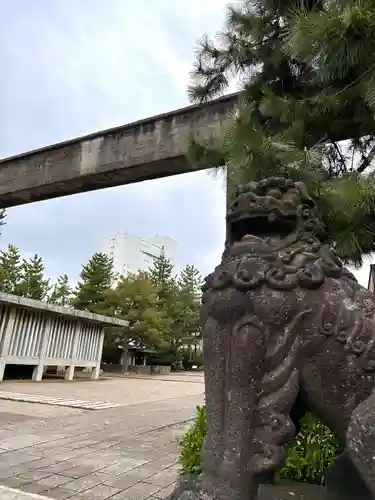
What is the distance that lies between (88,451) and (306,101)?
3.30m

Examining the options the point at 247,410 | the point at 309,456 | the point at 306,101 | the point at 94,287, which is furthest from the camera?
the point at 94,287

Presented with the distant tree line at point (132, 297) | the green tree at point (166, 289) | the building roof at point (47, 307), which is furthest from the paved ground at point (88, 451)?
the green tree at point (166, 289)

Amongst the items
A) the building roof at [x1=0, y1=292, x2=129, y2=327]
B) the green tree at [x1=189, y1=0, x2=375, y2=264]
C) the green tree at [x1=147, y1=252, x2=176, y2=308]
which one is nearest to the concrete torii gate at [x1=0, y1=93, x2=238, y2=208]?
the green tree at [x1=189, y1=0, x2=375, y2=264]

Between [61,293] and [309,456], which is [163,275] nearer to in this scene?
[61,293]

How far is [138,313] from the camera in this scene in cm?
1656

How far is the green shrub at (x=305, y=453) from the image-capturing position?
2.28 metres

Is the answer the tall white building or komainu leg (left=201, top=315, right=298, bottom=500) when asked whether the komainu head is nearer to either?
komainu leg (left=201, top=315, right=298, bottom=500)

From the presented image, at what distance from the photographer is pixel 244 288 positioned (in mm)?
1200

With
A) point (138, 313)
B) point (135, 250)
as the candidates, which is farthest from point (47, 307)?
point (135, 250)

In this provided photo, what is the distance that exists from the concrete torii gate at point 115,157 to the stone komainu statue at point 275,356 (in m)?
1.70

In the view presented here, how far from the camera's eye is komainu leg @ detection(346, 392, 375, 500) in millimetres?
987

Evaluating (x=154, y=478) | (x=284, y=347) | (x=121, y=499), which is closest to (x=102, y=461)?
(x=154, y=478)

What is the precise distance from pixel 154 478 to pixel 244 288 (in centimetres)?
237

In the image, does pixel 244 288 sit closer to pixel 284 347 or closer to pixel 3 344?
pixel 284 347
